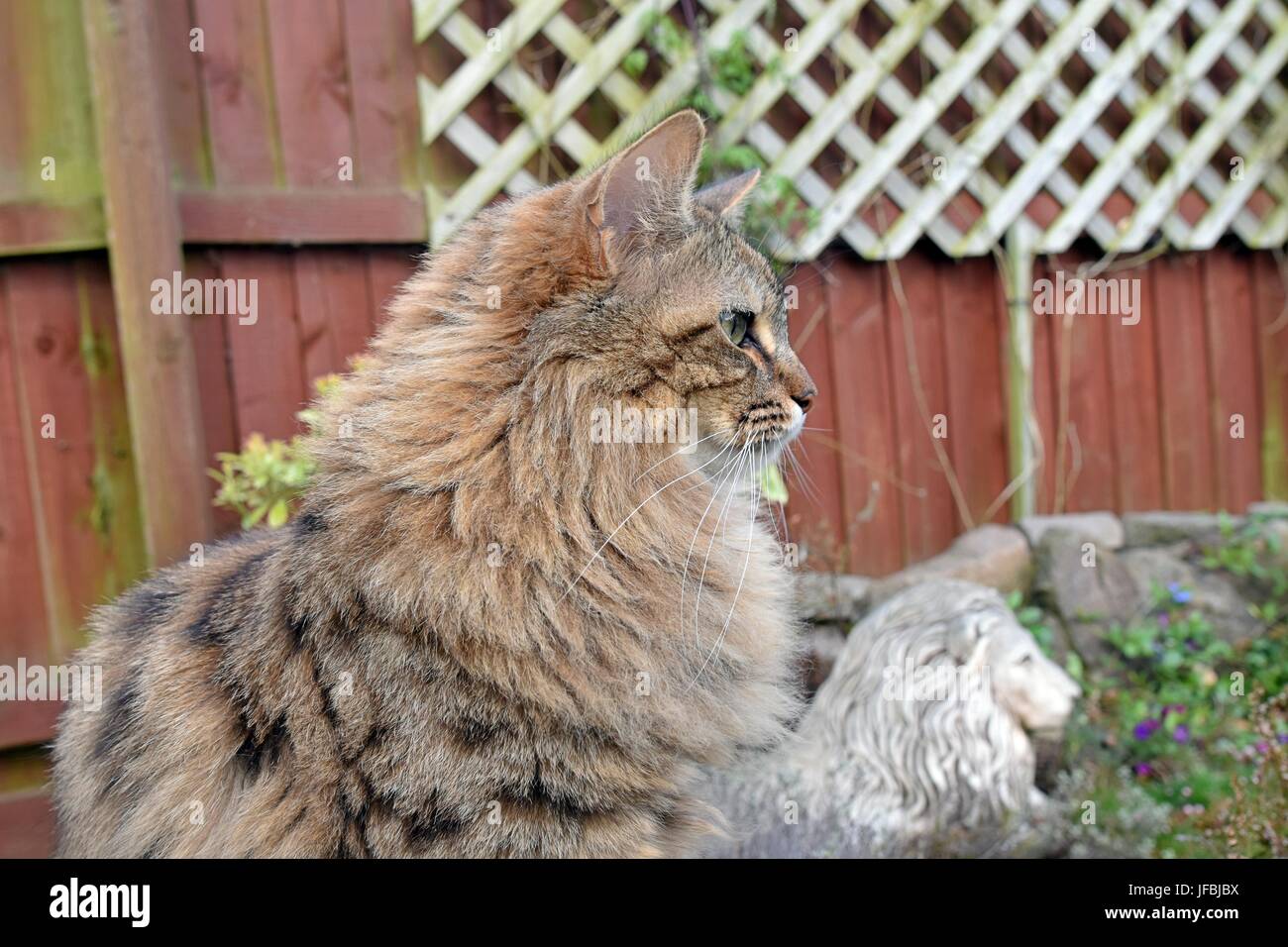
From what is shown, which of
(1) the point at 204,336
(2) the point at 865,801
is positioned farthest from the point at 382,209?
(2) the point at 865,801

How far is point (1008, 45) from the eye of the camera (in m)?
4.19

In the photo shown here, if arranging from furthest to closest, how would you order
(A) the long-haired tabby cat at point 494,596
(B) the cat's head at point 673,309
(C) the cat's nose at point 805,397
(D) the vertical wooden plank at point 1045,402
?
1. (D) the vertical wooden plank at point 1045,402
2. (C) the cat's nose at point 805,397
3. (B) the cat's head at point 673,309
4. (A) the long-haired tabby cat at point 494,596

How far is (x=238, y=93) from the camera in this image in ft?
10.8

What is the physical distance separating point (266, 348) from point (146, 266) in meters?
0.44

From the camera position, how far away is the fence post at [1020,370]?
4.21m

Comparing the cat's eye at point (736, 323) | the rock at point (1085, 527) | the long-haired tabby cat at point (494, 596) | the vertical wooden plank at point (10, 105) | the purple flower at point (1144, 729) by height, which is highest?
the vertical wooden plank at point (10, 105)

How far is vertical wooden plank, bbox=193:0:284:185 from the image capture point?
3240mm

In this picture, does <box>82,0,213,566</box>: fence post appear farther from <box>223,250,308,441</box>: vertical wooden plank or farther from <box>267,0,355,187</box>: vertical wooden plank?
<box>267,0,355,187</box>: vertical wooden plank

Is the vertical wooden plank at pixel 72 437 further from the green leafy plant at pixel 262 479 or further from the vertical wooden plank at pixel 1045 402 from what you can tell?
the vertical wooden plank at pixel 1045 402

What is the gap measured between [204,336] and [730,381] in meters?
2.18

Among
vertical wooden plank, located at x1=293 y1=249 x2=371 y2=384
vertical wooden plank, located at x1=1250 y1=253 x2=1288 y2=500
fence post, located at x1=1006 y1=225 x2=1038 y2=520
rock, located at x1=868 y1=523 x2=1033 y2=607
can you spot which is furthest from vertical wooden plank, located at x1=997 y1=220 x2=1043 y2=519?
vertical wooden plank, located at x1=293 y1=249 x2=371 y2=384

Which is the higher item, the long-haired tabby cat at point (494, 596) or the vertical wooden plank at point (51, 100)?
the vertical wooden plank at point (51, 100)

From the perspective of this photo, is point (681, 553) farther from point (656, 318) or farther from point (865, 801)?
point (865, 801)

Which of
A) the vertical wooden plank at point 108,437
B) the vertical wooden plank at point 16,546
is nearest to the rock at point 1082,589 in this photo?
the vertical wooden plank at point 108,437
